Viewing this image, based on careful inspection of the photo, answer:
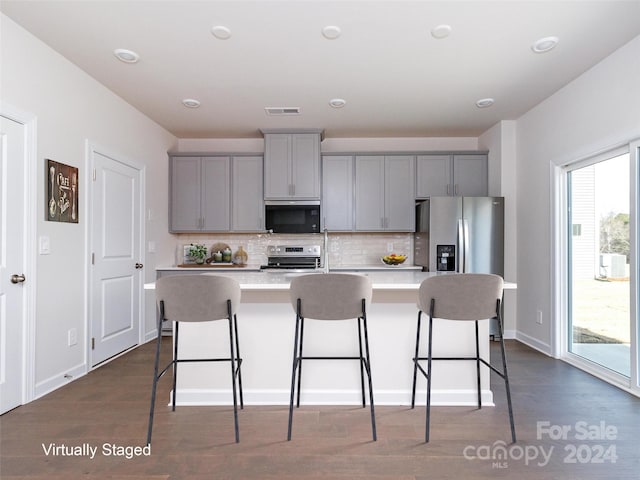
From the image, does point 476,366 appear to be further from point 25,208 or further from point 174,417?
point 25,208

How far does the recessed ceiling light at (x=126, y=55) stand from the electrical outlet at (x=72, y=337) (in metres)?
2.20

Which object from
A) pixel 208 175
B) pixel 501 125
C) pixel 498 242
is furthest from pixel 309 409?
pixel 501 125

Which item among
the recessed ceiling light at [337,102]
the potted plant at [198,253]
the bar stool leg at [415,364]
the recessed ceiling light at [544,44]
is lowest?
the bar stool leg at [415,364]

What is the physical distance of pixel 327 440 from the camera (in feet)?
6.89

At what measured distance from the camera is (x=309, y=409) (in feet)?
8.13

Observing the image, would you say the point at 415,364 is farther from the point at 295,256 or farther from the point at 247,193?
the point at 247,193

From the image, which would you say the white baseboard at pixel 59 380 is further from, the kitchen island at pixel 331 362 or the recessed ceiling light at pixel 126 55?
the recessed ceiling light at pixel 126 55

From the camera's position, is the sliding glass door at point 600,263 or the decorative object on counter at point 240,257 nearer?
the sliding glass door at point 600,263

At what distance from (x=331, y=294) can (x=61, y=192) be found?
2329 millimetres

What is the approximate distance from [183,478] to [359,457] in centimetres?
87

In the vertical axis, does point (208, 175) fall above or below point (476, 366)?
above

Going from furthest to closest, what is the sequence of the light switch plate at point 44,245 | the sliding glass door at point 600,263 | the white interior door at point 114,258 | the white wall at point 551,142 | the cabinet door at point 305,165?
the cabinet door at point 305,165 < the white interior door at point 114,258 < the sliding glass door at point 600,263 < the white wall at point 551,142 < the light switch plate at point 44,245

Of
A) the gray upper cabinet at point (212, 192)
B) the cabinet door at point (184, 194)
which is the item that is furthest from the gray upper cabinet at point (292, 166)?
the cabinet door at point (184, 194)

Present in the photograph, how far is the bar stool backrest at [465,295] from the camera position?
6.86 feet
